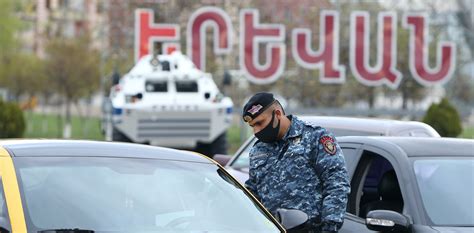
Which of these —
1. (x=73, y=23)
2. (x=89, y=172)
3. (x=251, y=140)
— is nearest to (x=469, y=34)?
(x=251, y=140)

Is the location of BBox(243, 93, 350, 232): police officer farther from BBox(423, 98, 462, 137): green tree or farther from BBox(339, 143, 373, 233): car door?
BBox(423, 98, 462, 137): green tree

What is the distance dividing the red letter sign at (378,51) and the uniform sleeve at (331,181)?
27.0 meters

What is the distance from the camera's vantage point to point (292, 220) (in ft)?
19.6

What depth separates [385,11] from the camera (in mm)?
35312

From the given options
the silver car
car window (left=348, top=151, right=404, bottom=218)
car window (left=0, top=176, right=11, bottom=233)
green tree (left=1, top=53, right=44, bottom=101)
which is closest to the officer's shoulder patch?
car window (left=348, top=151, right=404, bottom=218)

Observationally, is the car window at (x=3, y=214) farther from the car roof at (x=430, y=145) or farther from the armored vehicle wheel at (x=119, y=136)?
the armored vehicle wheel at (x=119, y=136)

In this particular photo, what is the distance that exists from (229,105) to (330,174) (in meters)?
20.2

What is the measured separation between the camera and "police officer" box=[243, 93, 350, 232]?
688cm

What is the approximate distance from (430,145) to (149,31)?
85.9 ft

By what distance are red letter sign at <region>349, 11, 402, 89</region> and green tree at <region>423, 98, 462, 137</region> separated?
20.6 feet

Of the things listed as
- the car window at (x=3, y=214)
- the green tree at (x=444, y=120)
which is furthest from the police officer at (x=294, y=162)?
the green tree at (x=444, y=120)

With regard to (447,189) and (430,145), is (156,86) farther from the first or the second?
(447,189)

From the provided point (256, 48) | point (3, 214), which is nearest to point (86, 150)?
point (3, 214)

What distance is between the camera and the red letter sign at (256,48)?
33500 mm
